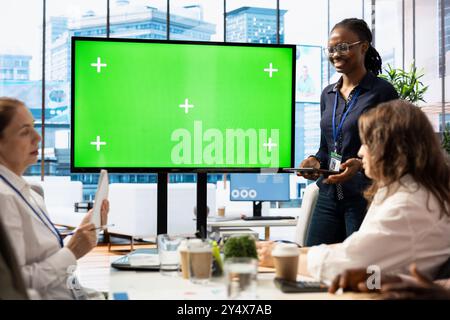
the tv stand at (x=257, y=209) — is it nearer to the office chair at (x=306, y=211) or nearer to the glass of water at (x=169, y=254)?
the office chair at (x=306, y=211)

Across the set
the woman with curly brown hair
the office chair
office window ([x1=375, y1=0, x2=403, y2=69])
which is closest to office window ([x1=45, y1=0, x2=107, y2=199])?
office window ([x1=375, y1=0, x2=403, y2=69])

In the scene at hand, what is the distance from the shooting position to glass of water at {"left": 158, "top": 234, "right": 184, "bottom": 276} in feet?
5.52

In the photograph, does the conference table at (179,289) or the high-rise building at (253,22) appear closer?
the conference table at (179,289)

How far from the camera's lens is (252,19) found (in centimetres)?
900

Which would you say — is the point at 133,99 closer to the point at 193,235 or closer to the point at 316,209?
the point at 193,235

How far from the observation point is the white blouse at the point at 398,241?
56.8 inches

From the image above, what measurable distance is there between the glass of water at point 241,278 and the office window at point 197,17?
25.9 feet

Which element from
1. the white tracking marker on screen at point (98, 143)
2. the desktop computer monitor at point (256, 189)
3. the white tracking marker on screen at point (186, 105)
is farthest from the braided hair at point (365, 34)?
the desktop computer monitor at point (256, 189)

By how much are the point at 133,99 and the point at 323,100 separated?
0.94 metres

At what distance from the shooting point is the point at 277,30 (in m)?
8.97

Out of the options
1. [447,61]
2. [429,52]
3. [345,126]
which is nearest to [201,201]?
[345,126]

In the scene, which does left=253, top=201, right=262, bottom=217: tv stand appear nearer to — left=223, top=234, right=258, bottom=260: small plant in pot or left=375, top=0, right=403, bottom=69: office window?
left=375, top=0, right=403, bottom=69: office window

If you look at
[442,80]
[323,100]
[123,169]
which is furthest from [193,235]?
[442,80]

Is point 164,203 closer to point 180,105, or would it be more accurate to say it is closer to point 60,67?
point 180,105
